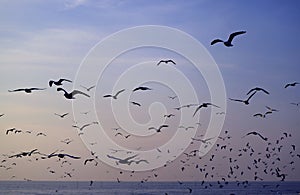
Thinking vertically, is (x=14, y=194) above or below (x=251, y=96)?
below

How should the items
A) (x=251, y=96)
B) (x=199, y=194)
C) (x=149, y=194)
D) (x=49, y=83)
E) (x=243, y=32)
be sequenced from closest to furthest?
(x=243, y=32), (x=49, y=83), (x=251, y=96), (x=149, y=194), (x=199, y=194)

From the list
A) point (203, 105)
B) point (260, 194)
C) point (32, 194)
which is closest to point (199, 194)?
point (260, 194)

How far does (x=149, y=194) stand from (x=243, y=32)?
10822cm

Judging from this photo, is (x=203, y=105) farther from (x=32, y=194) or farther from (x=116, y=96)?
(x=32, y=194)

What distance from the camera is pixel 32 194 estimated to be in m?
137

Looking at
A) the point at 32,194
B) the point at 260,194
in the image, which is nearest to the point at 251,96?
the point at 32,194

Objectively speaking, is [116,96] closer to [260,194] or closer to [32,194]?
[32,194]

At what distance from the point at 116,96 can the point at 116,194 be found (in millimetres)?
103306

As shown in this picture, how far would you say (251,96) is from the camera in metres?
37.8

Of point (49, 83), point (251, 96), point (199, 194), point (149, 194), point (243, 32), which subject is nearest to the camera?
point (243, 32)

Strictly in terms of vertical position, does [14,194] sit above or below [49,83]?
below

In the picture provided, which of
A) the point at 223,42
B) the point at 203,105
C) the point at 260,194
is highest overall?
the point at 223,42

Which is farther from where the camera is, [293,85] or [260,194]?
[260,194]

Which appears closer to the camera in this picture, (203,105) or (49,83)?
(49,83)
